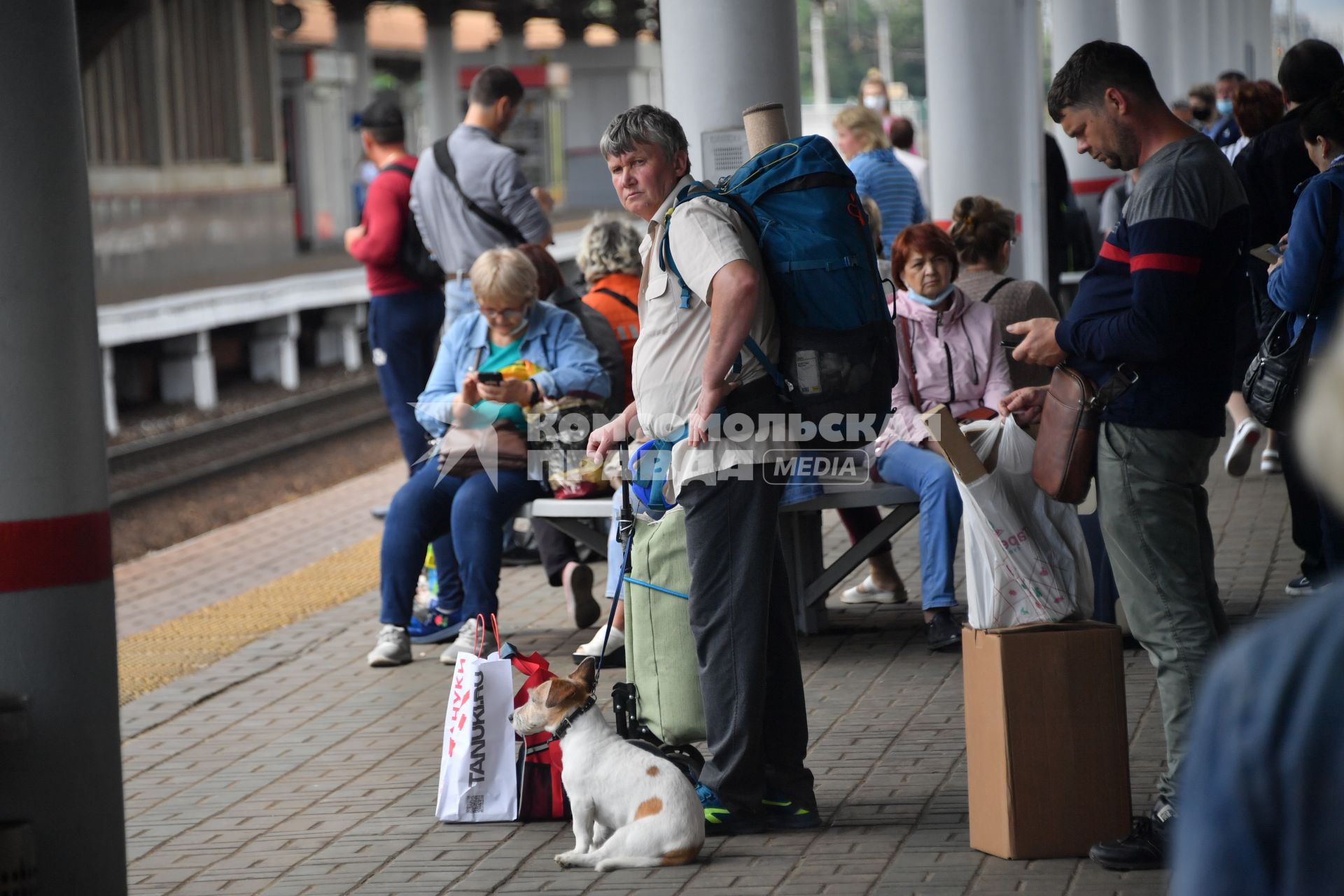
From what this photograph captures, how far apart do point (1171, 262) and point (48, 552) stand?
2386 millimetres

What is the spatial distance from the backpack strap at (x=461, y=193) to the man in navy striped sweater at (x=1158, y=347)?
13.6 feet

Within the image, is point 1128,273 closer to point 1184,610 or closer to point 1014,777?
point 1184,610

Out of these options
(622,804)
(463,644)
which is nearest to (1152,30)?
(463,644)

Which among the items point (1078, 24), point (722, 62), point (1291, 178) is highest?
point (1078, 24)

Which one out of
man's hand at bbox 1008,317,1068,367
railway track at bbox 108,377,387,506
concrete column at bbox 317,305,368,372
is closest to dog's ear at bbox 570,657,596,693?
man's hand at bbox 1008,317,1068,367

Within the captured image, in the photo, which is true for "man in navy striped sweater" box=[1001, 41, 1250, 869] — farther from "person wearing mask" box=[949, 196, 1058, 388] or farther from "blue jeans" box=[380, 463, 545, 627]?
"blue jeans" box=[380, 463, 545, 627]

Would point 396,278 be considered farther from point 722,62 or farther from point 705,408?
point 705,408

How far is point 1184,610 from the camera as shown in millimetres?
3883

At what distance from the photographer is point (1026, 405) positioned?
14.2ft

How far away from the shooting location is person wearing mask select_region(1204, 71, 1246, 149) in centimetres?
1112

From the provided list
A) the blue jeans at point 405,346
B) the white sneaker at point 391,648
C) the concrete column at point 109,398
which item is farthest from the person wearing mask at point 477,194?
the concrete column at point 109,398

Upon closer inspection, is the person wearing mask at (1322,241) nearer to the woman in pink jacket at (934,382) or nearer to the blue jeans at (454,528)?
the woman in pink jacket at (934,382)

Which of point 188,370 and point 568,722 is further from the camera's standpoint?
point 188,370

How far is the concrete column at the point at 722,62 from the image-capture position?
6266mm
